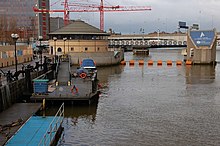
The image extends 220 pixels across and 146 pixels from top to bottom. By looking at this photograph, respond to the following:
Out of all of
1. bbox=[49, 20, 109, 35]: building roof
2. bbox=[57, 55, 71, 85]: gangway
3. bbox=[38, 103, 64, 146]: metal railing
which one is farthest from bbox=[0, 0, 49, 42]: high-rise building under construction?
bbox=[38, 103, 64, 146]: metal railing

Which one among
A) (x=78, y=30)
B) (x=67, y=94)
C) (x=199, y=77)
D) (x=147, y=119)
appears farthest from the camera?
(x=78, y=30)

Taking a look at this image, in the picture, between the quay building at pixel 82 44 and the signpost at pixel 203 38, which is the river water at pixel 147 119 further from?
the signpost at pixel 203 38

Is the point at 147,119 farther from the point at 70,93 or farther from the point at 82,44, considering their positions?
the point at 82,44

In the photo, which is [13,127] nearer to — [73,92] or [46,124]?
[46,124]

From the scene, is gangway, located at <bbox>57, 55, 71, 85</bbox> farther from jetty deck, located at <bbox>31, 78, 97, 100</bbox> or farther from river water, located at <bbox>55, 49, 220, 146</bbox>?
river water, located at <bbox>55, 49, 220, 146</bbox>

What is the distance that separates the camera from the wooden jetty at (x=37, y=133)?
14.3 m

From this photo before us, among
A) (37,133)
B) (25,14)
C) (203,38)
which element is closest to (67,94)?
(37,133)

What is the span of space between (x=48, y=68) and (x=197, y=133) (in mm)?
23322

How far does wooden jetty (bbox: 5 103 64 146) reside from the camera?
564 inches

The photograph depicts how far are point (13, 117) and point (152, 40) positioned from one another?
154 m

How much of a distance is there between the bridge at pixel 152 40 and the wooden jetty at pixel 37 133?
424ft

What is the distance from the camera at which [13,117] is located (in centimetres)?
1906

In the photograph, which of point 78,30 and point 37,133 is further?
point 78,30

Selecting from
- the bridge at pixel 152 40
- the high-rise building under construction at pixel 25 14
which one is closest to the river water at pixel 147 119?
the high-rise building under construction at pixel 25 14
